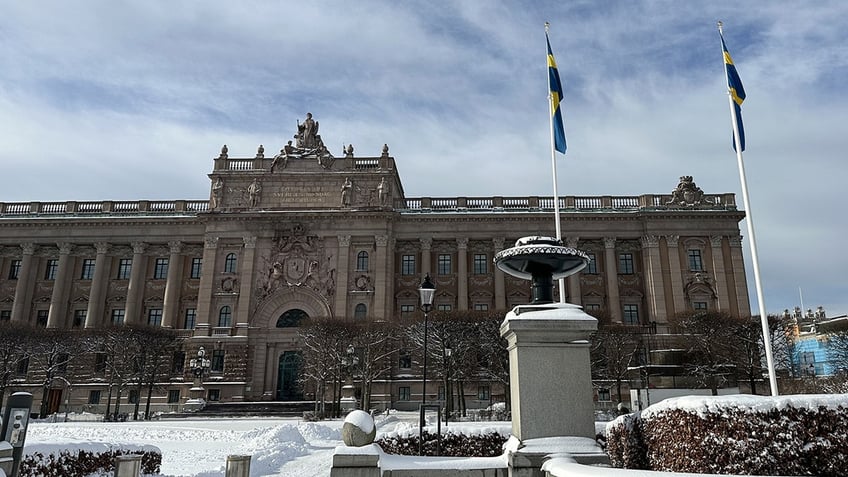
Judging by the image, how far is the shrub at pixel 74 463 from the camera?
1253 cm

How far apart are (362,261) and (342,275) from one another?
2.24 metres

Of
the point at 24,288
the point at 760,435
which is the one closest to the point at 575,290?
the point at 760,435

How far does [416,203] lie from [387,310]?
11626mm

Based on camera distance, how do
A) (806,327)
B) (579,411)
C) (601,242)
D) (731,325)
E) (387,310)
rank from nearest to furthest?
1. (579,411)
2. (731,325)
3. (387,310)
4. (601,242)
5. (806,327)

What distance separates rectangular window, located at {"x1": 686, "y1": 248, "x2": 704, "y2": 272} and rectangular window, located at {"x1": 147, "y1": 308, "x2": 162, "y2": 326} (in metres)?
48.6

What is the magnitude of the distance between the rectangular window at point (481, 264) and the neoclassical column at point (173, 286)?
27.6 m

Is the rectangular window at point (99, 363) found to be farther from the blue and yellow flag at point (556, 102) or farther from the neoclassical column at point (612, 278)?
the blue and yellow flag at point (556, 102)

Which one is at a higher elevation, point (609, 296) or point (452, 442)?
point (609, 296)

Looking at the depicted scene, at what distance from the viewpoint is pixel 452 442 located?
54.2 ft

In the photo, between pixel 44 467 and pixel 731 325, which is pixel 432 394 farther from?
pixel 44 467

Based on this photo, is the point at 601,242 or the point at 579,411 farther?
the point at 601,242

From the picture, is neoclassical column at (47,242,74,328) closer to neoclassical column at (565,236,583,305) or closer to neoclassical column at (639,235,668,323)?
neoclassical column at (565,236,583,305)

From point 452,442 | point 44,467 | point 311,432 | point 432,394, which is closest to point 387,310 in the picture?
point 432,394

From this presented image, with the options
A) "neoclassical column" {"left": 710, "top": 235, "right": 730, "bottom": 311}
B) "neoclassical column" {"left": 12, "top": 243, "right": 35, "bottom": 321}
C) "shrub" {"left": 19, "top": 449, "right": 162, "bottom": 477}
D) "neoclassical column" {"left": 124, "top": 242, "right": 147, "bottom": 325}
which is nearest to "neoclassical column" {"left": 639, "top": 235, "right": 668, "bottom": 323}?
"neoclassical column" {"left": 710, "top": 235, "right": 730, "bottom": 311}
